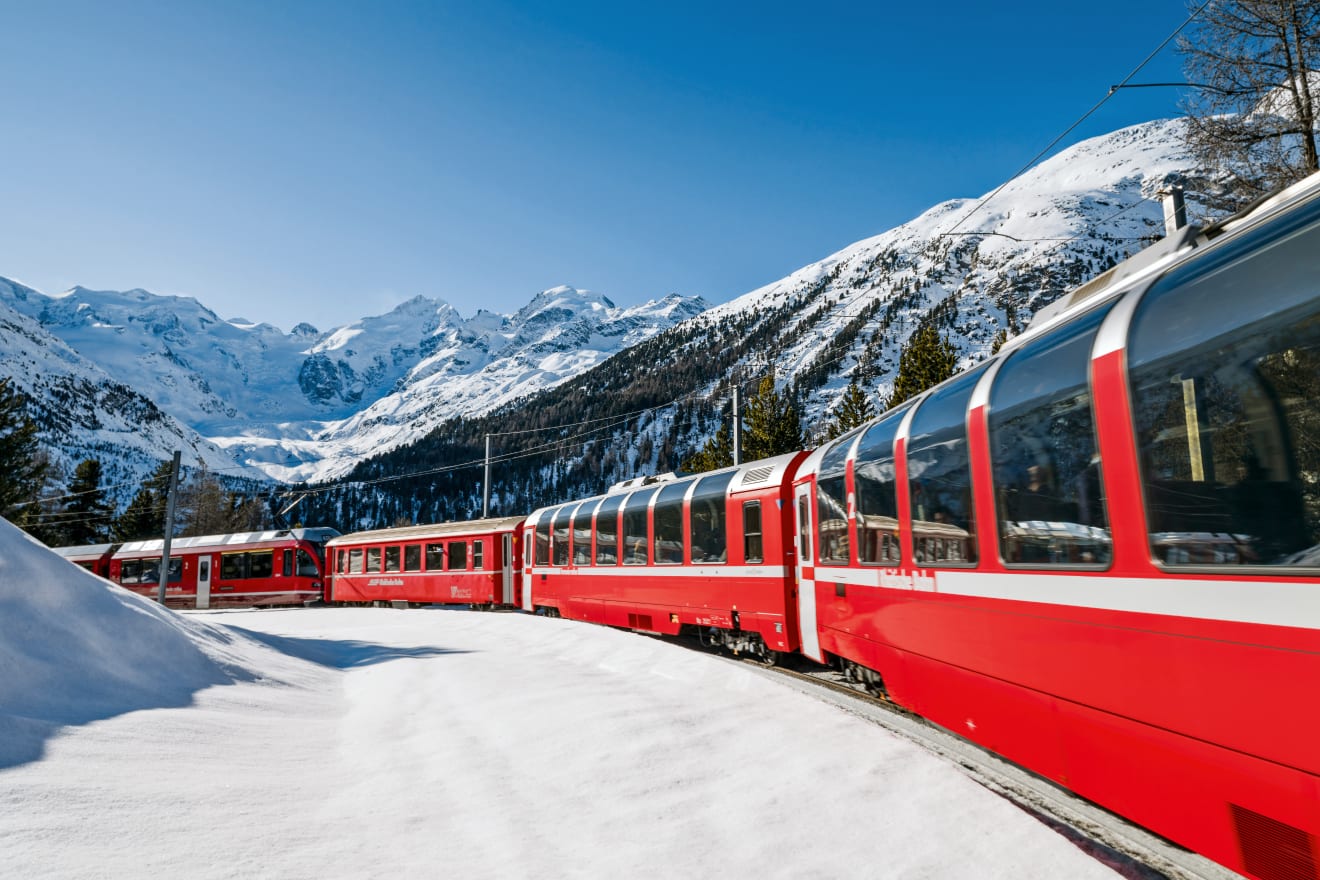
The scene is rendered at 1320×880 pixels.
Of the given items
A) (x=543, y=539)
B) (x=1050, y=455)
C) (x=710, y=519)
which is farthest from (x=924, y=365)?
(x=1050, y=455)

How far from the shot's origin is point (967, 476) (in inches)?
222

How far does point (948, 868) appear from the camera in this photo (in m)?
3.89

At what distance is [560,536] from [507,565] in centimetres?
558

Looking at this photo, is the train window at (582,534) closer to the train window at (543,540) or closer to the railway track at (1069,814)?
the train window at (543,540)

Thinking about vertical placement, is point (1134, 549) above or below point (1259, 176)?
below

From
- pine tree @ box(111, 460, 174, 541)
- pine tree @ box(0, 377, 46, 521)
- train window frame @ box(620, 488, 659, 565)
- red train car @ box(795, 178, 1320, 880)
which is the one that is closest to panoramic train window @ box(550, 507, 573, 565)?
train window frame @ box(620, 488, 659, 565)

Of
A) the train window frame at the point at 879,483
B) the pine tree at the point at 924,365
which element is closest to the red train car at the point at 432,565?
the train window frame at the point at 879,483

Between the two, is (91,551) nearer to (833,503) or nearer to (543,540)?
(543,540)

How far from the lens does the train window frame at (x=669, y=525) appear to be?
14.0 meters

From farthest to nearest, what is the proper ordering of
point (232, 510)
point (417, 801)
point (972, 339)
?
point (972, 339)
point (232, 510)
point (417, 801)

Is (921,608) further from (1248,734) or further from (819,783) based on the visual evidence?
(1248,734)

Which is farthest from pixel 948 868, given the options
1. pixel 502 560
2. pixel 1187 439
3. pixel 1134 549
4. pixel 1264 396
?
pixel 502 560

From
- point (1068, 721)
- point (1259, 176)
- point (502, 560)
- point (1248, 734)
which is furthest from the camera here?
point (502, 560)

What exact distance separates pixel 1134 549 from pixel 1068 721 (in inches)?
46.4
